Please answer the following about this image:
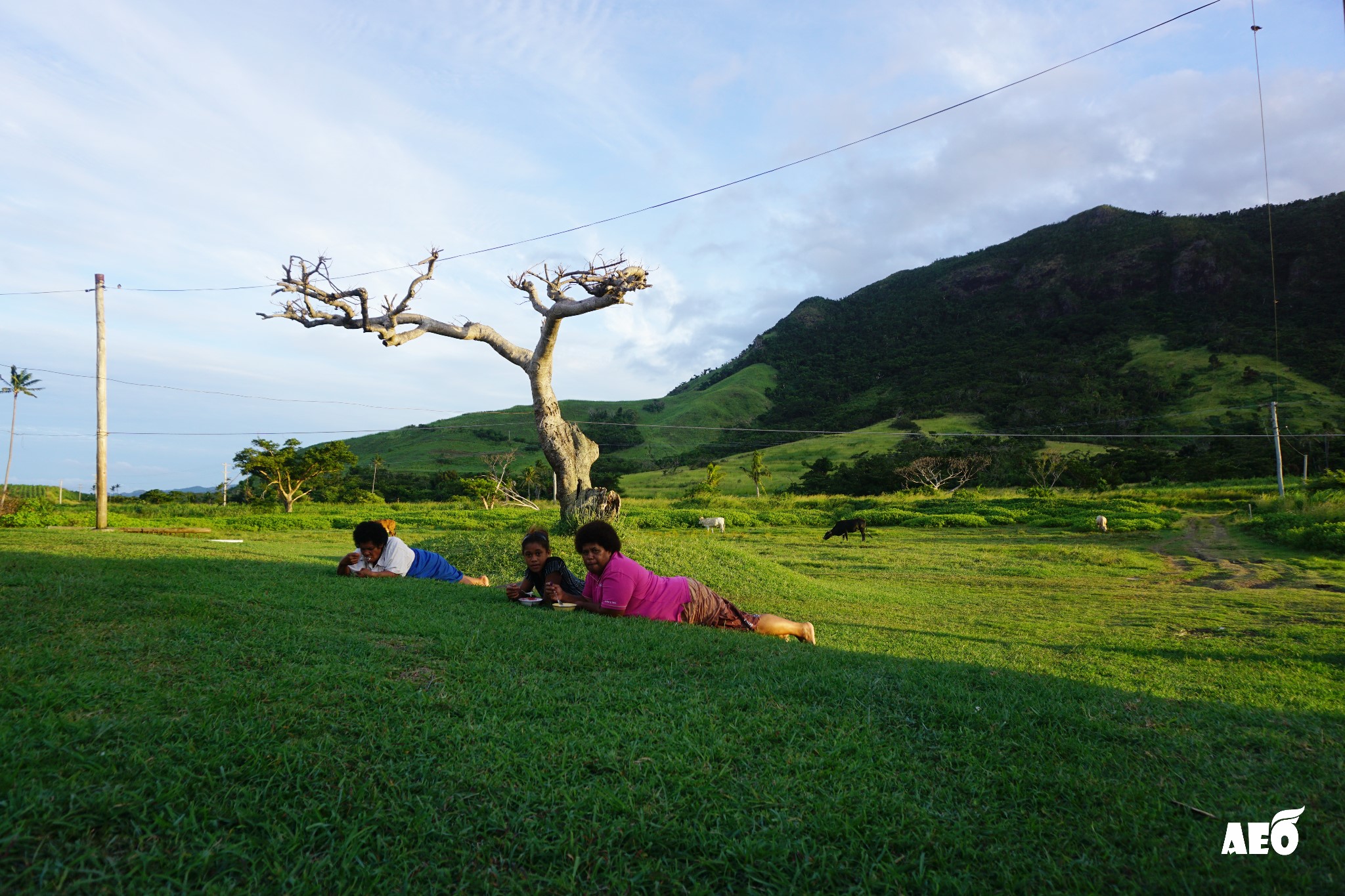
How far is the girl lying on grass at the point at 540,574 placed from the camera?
20.2 ft

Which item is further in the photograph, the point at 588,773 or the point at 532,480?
the point at 532,480

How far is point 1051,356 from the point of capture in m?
86.1

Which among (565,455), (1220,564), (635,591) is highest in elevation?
(565,455)

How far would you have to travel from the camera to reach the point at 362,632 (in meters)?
4.48

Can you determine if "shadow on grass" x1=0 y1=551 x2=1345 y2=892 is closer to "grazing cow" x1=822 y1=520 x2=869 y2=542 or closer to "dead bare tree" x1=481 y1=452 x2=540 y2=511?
"dead bare tree" x1=481 y1=452 x2=540 y2=511

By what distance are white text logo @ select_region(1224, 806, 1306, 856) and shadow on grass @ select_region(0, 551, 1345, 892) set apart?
0.04 m

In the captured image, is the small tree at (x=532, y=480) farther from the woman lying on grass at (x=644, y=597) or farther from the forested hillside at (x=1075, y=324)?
the forested hillside at (x=1075, y=324)

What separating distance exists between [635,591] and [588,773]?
3289 mm

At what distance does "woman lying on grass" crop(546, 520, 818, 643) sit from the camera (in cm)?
576

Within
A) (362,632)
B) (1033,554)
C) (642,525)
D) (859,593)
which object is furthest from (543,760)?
(642,525)

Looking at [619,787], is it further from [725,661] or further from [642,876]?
[725,661]

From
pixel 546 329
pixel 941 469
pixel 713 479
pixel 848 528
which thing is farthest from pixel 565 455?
pixel 941 469

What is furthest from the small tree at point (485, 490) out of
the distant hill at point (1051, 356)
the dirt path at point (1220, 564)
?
the dirt path at point (1220, 564)

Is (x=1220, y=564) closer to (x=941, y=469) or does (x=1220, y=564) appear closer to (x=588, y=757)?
(x=588, y=757)
